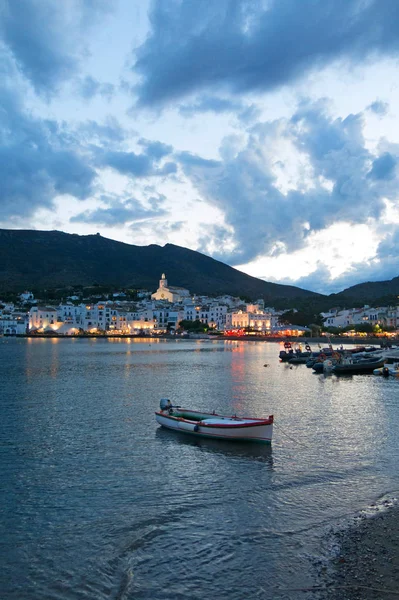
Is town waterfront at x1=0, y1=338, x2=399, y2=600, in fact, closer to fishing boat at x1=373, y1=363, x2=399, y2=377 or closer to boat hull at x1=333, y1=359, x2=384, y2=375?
fishing boat at x1=373, y1=363, x2=399, y2=377

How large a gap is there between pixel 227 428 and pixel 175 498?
5.65 metres

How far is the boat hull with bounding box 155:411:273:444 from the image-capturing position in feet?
55.8

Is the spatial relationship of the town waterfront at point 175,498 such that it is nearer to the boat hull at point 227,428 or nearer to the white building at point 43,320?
the boat hull at point 227,428

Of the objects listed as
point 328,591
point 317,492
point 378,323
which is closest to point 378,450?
point 317,492

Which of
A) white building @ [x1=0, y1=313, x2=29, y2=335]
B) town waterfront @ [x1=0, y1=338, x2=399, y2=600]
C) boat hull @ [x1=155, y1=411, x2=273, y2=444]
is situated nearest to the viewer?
town waterfront @ [x1=0, y1=338, x2=399, y2=600]

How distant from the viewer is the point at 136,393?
101 feet

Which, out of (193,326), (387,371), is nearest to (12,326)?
(193,326)

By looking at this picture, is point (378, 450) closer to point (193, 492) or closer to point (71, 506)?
point (193, 492)

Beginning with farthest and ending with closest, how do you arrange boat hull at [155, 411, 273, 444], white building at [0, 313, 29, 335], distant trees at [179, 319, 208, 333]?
distant trees at [179, 319, 208, 333] → white building at [0, 313, 29, 335] → boat hull at [155, 411, 273, 444]

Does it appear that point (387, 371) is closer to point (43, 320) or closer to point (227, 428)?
point (227, 428)

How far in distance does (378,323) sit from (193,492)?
5163 inches

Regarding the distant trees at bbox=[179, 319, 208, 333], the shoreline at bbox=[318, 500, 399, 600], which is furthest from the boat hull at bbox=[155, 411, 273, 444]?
the distant trees at bbox=[179, 319, 208, 333]

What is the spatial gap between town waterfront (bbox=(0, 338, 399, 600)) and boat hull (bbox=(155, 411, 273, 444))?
1.02 feet

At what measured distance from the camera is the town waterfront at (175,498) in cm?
838
